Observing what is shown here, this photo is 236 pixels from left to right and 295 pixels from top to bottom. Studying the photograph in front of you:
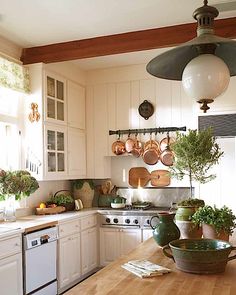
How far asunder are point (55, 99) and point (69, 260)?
187cm

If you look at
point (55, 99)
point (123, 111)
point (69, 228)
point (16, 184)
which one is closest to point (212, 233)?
point (16, 184)

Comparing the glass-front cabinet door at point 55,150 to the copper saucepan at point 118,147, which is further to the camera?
the copper saucepan at point 118,147

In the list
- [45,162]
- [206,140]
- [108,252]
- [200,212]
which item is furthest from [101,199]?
[200,212]

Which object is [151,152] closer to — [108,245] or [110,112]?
[110,112]

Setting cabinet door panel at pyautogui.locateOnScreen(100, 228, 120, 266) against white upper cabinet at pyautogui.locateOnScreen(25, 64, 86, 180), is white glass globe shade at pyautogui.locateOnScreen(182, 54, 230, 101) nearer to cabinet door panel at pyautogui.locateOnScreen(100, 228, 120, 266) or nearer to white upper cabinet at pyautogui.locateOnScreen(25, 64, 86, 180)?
white upper cabinet at pyautogui.locateOnScreen(25, 64, 86, 180)

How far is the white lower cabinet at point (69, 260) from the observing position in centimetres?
400

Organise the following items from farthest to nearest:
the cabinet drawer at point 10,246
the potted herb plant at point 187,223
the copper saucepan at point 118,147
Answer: the copper saucepan at point 118,147 < the cabinet drawer at point 10,246 < the potted herb plant at point 187,223

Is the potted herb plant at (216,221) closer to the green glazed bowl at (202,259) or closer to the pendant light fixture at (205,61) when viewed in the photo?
the green glazed bowl at (202,259)

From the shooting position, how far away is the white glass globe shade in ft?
4.96

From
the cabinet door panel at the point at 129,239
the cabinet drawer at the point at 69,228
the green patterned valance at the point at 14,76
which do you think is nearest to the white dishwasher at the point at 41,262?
the cabinet drawer at the point at 69,228

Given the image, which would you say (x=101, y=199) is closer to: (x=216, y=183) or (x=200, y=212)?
(x=216, y=183)

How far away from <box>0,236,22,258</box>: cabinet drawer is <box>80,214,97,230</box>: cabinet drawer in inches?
49.5

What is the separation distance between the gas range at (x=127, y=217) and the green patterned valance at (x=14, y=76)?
1810mm

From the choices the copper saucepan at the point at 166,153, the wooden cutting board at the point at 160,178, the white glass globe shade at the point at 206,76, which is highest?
the white glass globe shade at the point at 206,76
